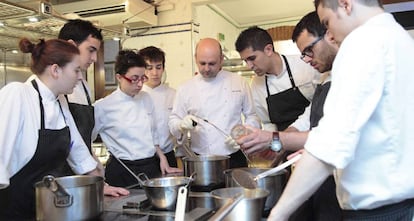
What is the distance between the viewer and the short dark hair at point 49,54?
1405 millimetres

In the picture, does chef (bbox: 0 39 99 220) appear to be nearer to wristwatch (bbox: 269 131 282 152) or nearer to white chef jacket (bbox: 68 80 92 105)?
white chef jacket (bbox: 68 80 92 105)

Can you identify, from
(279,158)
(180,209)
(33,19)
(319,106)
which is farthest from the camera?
(33,19)

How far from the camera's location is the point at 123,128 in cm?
212

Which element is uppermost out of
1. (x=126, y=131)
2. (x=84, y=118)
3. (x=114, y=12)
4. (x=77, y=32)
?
(x=114, y=12)

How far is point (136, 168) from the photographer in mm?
2090

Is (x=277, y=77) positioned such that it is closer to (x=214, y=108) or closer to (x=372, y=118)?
(x=214, y=108)

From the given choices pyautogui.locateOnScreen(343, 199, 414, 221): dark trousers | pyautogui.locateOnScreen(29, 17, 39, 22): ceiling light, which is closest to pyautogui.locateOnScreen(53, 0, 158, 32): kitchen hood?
pyautogui.locateOnScreen(29, 17, 39, 22): ceiling light

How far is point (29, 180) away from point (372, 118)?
116cm

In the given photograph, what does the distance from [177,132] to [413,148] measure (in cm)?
161

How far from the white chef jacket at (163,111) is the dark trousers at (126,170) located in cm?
38

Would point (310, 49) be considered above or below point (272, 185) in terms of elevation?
above

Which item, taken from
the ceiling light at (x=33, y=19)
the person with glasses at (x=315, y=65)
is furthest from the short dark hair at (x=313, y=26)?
the ceiling light at (x=33, y=19)

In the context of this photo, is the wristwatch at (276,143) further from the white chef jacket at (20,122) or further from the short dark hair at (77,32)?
the short dark hair at (77,32)

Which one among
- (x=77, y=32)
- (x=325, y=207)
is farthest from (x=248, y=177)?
(x=77, y=32)
